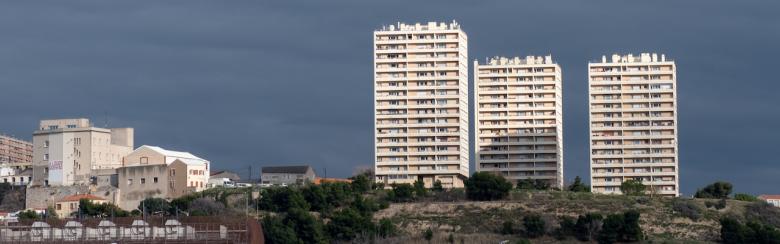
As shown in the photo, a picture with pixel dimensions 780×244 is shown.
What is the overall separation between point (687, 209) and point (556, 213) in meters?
12.0

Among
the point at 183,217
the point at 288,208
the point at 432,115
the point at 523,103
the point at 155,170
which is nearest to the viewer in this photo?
the point at 183,217

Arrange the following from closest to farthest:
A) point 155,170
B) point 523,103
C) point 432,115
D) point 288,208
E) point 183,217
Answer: point 183,217
point 288,208
point 155,170
point 432,115
point 523,103

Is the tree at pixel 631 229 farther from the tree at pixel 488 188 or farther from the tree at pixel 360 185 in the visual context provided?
the tree at pixel 360 185

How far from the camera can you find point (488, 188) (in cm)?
15225

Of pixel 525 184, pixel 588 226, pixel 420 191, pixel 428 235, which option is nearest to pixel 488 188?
pixel 420 191

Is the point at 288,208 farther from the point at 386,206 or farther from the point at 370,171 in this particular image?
the point at 370,171

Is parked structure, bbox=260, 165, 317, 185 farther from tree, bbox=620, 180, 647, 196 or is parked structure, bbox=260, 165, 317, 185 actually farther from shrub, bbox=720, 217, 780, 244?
shrub, bbox=720, 217, 780, 244

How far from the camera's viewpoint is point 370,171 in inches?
7121

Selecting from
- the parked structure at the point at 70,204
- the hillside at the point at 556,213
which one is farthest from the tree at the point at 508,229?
the parked structure at the point at 70,204

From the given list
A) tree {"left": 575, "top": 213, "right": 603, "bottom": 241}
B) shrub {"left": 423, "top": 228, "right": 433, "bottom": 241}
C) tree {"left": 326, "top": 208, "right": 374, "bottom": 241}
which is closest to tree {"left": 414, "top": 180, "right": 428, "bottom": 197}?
shrub {"left": 423, "top": 228, "right": 433, "bottom": 241}

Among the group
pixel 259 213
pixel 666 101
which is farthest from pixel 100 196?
pixel 666 101

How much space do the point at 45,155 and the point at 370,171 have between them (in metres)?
35.9

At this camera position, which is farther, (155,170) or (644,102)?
(644,102)

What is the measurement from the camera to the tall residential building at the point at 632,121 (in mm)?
185125
